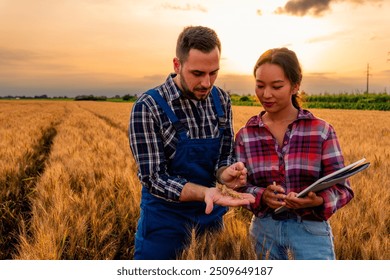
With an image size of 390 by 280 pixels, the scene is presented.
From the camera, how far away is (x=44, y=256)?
2.13m

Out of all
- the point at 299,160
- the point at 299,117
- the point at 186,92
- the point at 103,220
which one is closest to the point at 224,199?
the point at 299,160

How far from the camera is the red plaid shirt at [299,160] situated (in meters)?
2.06

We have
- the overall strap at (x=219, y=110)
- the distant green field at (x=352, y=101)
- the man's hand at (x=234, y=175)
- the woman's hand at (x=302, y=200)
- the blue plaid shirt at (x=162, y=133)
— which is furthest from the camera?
the distant green field at (x=352, y=101)

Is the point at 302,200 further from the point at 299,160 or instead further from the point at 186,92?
the point at 186,92

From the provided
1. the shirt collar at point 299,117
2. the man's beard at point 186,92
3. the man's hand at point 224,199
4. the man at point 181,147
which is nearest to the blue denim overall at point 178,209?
the man at point 181,147

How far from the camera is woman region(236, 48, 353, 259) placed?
205 cm

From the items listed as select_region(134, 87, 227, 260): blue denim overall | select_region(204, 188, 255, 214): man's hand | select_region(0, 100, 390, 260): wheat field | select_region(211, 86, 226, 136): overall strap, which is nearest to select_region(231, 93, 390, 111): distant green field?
select_region(0, 100, 390, 260): wheat field

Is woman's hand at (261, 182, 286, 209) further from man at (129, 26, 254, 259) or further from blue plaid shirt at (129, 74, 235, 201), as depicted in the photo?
blue plaid shirt at (129, 74, 235, 201)

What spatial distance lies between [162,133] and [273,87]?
66cm

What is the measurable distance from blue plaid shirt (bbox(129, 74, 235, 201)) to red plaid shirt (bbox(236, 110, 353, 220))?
0.25 metres

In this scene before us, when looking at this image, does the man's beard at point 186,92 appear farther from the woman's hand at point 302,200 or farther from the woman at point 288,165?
Answer: the woman's hand at point 302,200

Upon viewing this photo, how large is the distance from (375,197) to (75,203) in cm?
231

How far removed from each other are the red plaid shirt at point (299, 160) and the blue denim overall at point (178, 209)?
27cm

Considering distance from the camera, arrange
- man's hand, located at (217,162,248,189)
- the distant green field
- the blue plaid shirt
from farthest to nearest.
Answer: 1. the distant green field
2. the blue plaid shirt
3. man's hand, located at (217,162,248,189)
